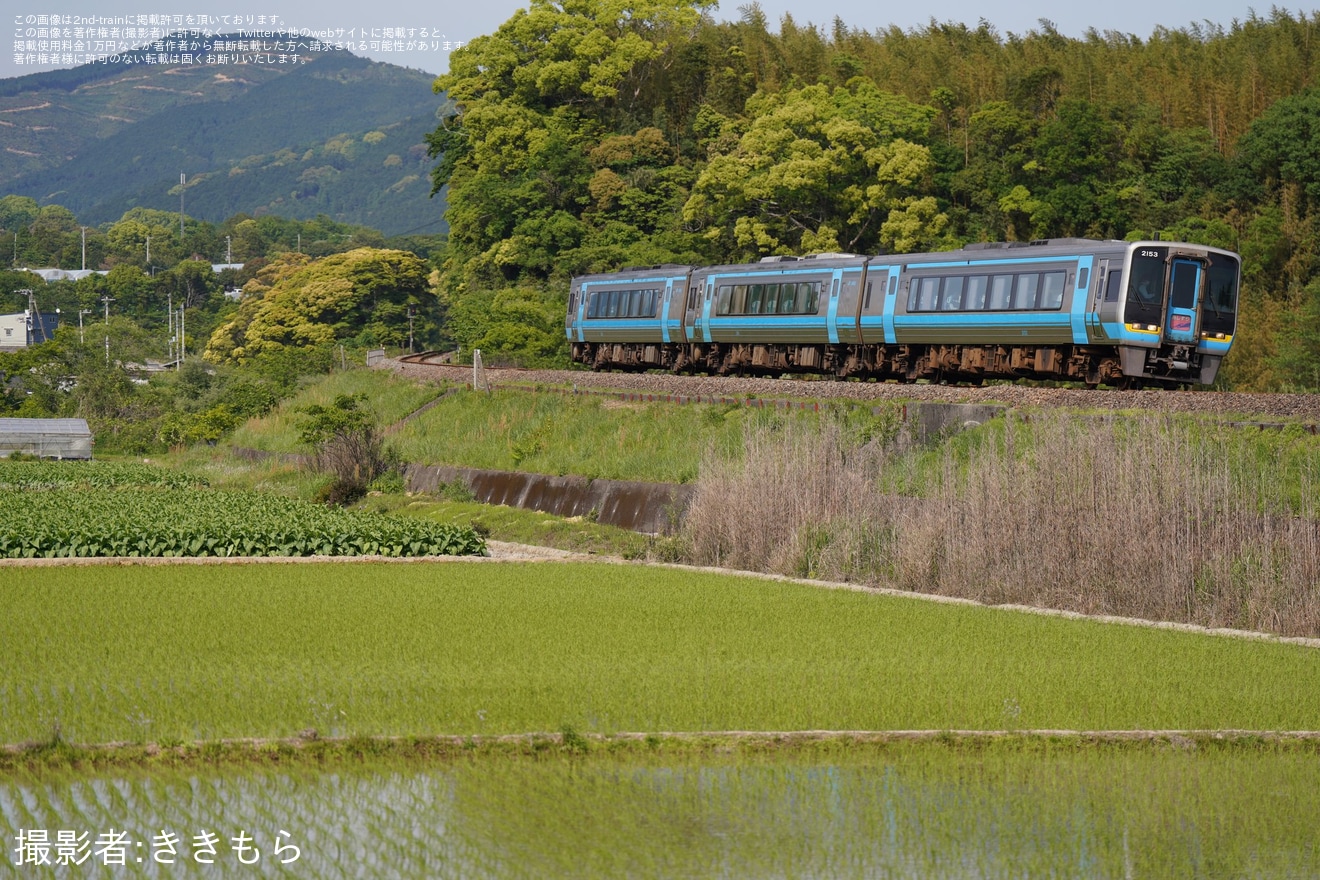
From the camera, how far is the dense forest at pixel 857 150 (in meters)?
42.8

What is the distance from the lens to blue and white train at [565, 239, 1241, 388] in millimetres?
24734

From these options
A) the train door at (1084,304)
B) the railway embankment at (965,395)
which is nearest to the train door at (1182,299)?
the train door at (1084,304)

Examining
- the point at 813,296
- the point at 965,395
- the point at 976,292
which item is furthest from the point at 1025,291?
the point at 813,296

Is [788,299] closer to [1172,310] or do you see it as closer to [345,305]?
[1172,310]

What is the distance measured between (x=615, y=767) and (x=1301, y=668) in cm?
635

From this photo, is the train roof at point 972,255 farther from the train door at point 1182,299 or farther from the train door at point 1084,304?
the train door at point 1182,299

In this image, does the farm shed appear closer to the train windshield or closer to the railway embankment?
the railway embankment

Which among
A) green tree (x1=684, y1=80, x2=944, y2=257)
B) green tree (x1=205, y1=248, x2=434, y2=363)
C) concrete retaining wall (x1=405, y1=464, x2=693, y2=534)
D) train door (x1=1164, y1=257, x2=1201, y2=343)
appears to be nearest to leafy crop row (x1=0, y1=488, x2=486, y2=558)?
concrete retaining wall (x1=405, y1=464, x2=693, y2=534)

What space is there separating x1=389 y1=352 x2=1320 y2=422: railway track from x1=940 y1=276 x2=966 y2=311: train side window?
2605 millimetres

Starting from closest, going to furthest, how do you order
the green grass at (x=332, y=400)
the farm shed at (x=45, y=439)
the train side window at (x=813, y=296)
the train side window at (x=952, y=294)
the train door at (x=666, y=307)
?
1. the train side window at (x=952, y=294)
2. the train side window at (x=813, y=296)
3. the train door at (x=666, y=307)
4. the green grass at (x=332, y=400)
5. the farm shed at (x=45, y=439)

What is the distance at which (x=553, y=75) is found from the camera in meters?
59.4

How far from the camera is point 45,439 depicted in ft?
172

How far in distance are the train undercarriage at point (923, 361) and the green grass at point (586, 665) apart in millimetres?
9906

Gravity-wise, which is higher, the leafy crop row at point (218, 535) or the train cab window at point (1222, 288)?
the train cab window at point (1222, 288)
